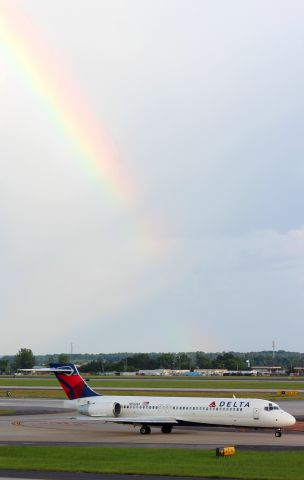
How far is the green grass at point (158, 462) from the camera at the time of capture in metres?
43.9

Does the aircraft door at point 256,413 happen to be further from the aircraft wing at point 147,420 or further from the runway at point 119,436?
the aircraft wing at point 147,420

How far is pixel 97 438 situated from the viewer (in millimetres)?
67750

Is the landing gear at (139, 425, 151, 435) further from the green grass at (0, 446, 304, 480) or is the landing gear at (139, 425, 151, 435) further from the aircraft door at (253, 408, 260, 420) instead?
the green grass at (0, 446, 304, 480)

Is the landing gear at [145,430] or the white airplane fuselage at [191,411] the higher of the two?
the white airplane fuselage at [191,411]

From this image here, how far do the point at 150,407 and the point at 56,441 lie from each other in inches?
405

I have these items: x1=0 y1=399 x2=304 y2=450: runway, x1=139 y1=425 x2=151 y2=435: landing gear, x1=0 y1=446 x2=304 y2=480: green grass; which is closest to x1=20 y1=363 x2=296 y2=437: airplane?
x1=139 y1=425 x2=151 y2=435: landing gear

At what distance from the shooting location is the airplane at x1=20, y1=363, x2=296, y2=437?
2628 inches

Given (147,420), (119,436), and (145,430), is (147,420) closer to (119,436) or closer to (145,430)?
(145,430)

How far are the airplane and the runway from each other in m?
1.10

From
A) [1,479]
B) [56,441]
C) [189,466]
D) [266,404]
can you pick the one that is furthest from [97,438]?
[1,479]

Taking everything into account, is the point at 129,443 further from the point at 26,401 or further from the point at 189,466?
the point at 26,401

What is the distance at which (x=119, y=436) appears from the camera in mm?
69250

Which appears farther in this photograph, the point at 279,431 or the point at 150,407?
the point at 150,407

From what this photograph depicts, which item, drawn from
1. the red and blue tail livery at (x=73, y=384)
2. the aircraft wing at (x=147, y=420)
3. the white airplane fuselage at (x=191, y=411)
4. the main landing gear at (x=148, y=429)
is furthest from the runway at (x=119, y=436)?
the red and blue tail livery at (x=73, y=384)
